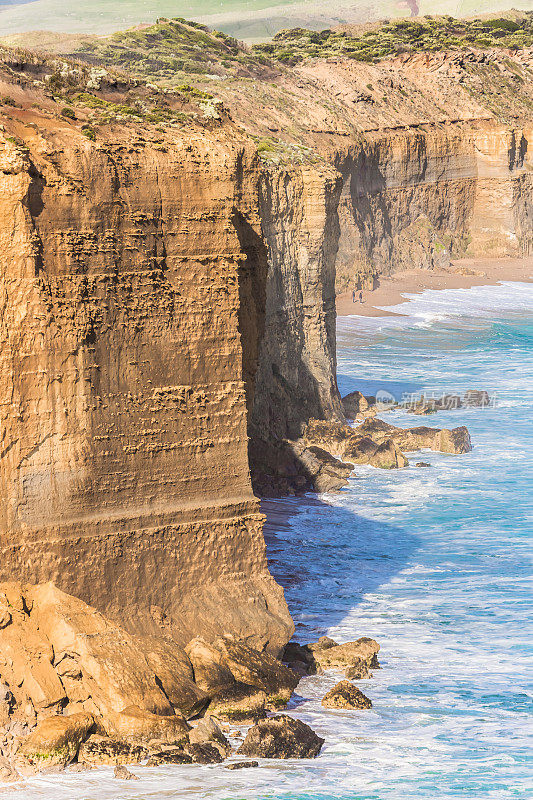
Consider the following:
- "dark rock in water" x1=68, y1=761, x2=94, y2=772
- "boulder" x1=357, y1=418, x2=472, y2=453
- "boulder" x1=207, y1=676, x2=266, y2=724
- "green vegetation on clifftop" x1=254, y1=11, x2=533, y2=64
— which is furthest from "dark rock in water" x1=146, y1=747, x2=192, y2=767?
"green vegetation on clifftop" x1=254, y1=11, x2=533, y2=64

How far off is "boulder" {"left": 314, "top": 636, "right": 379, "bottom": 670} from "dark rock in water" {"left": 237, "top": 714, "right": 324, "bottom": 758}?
9.11ft

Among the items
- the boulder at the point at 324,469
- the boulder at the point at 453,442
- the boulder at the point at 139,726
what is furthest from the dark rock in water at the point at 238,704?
the boulder at the point at 453,442

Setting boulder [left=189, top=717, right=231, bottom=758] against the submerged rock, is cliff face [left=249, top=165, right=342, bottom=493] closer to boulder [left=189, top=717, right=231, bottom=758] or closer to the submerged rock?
the submerged rock

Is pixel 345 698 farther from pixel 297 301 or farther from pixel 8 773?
pixel 297 301

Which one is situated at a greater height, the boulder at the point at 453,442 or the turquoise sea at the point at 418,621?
the boulder at the point at 453,442

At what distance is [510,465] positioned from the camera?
121ft

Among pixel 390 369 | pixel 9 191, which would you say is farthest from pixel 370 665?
pixel 390 369

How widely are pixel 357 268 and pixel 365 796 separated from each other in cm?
4961

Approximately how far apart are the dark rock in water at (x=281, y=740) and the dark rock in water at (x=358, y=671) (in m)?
2.80

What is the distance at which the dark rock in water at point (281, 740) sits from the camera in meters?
16.2

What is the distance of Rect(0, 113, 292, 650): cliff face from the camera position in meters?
16.6

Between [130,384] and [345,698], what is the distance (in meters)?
5.69

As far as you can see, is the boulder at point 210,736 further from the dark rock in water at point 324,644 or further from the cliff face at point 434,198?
the cliff face at point 434,198

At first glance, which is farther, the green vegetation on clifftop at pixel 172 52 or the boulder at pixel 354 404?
the green vegetation on clifftop at pixel 172 52
